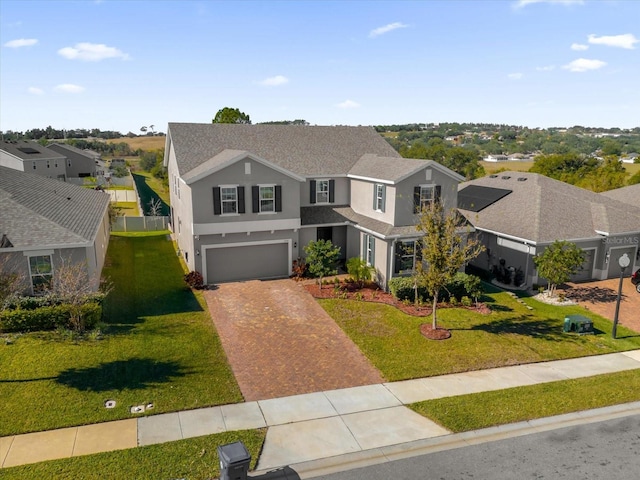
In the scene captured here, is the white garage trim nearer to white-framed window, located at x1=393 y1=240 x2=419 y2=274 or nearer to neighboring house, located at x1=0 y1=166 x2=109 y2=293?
neighboring house, located at x1=0 y1=166 x2=109 y2=293

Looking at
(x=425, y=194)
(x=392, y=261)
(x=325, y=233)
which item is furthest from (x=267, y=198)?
(x=425, y=194)

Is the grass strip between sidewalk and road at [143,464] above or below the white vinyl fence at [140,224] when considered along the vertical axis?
below

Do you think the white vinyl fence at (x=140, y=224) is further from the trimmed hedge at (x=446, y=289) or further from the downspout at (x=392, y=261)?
the trimmed hedge at (x=446, y=289)

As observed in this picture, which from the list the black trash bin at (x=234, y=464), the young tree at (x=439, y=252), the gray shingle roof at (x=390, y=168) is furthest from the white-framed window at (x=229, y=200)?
the black trash bin at (x=234, y=464)

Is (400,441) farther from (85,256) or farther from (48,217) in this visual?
(48,217)

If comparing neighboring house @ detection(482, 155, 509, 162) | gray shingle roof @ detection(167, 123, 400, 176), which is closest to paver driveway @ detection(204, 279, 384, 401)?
gray shingle roof @ detection(167, 123, 400, 176)

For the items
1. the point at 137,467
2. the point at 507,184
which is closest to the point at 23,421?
the point at 137,467
